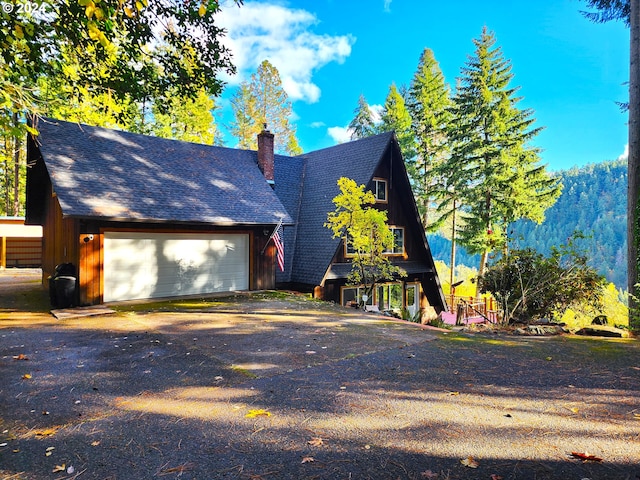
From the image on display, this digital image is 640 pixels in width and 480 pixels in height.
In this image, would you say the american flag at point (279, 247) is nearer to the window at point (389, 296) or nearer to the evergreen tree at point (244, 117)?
the window at point (389, 296)

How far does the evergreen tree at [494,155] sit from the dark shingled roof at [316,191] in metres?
10.9

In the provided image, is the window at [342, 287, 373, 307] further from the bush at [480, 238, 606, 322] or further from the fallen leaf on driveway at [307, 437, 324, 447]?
the fallen leaf on driveway at [307, 437, 324, 447]

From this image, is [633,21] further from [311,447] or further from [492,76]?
[492,76]

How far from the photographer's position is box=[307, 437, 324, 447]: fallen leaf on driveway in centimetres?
296

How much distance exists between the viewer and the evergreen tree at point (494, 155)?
77.4 ft

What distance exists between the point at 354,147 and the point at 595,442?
617 inches

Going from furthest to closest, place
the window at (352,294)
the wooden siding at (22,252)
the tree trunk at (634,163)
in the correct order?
the wooden siding at (22,252) → the window at (352,294) → the tree trunk at (634,163)

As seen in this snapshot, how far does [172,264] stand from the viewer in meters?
11.6

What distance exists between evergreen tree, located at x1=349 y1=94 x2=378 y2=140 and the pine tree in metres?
5.96

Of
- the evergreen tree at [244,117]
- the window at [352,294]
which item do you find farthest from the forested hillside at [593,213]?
the window at [352,294]

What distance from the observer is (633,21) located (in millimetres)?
9109

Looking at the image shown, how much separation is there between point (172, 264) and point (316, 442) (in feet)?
32.1

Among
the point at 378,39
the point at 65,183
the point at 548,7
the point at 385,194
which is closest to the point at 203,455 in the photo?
the point at 65,183

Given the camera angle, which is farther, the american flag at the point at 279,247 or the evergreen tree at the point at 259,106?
the evergreen tree at the point at 259,106
